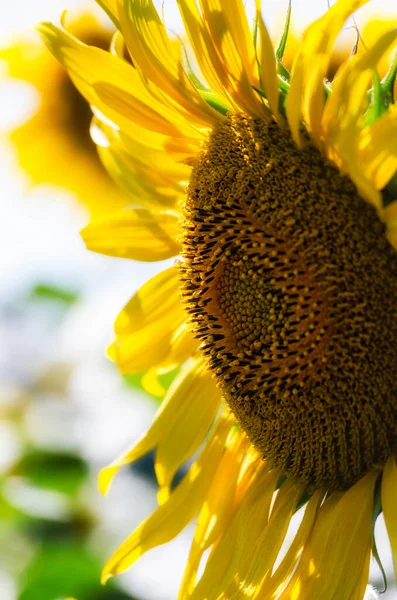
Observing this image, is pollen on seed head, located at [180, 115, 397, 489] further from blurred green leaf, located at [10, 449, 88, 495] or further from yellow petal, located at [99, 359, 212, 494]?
blurred green leaf, located at [10, 449, 88, 495]

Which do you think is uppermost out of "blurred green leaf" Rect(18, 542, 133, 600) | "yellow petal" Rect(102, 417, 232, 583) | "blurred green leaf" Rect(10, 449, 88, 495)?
"yellow petal" Rect(102, 417, 232, 583)

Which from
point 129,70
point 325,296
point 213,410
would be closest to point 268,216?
point 325,296

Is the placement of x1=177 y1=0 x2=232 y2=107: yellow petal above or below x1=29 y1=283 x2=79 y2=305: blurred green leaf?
above

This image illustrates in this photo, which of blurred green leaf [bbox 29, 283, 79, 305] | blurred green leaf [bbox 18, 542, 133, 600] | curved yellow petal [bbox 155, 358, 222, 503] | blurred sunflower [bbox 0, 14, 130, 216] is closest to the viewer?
curved yellow petal [bbox 155, 358, 222, 503]

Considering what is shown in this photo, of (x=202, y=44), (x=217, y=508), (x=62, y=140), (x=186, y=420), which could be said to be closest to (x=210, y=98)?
(x=202, y=44)

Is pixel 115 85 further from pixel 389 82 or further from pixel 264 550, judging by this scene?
pixel 264 550

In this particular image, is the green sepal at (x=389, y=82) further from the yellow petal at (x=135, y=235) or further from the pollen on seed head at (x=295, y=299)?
the yellow petal at (x=135, y=235)

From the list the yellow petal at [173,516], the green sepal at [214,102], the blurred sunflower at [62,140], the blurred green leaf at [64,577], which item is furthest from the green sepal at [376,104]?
the blurred sunflower at [62,140]

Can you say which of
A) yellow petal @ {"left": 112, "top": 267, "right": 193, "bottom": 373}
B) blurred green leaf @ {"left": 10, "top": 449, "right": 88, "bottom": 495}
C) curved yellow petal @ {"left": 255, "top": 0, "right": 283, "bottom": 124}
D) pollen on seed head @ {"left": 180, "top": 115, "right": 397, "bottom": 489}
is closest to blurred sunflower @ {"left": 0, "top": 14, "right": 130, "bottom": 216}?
blurred green leaf @ {"left": 10, "top": 449, "right": 88, "bottom": 495}
